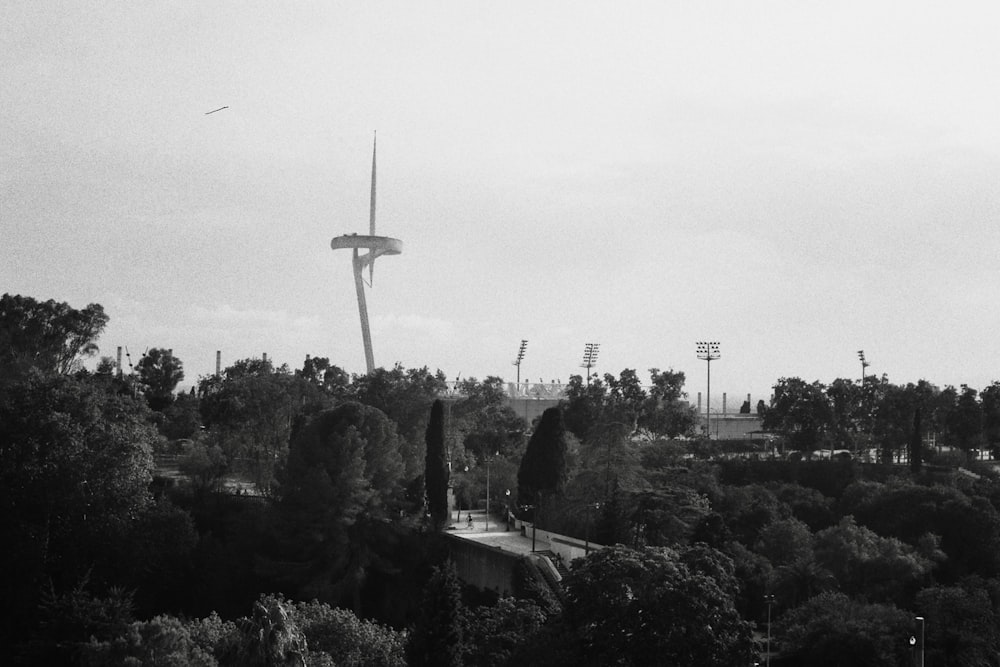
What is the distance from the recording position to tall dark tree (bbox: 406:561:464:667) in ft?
71.1

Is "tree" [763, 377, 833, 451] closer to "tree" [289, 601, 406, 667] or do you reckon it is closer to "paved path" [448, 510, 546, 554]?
"paved path" [448, 510, 546, 554]

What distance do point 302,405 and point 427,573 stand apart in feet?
60.4

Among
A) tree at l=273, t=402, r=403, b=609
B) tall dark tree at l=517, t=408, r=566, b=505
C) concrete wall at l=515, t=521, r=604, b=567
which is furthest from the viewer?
tall dark tree at l=517, t=408, r=566, b=505

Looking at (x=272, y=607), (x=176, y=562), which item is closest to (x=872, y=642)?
(x=272, y=607)

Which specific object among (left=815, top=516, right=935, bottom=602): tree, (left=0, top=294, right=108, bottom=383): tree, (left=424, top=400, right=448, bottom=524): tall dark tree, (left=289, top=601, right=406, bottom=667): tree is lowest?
(left=289, top=601, right=406, bottom=667): tree

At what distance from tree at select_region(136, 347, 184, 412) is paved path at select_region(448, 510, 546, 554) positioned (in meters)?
30.4

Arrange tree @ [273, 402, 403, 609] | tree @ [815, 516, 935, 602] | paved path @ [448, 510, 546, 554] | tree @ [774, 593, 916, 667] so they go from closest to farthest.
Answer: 1. tree @ [774, 593, 916, 667]
2. tree @ [815, 516, 935, 602]
3. paved path @ [448, 510, 546, 554]
4. tree @ [273, 402, 403, 609]

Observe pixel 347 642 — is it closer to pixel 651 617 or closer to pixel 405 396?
pixel 651 617

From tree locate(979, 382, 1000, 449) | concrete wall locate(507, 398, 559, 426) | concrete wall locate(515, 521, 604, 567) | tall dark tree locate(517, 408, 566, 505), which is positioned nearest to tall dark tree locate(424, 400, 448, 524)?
tall dark tree locate(517, 408, 566, 505)

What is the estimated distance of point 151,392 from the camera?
62.7 meters

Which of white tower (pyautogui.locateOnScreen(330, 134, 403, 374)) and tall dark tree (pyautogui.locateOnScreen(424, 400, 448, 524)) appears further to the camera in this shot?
white tower (pyautogui.locateOnScreen(330, 134, 403, 374))

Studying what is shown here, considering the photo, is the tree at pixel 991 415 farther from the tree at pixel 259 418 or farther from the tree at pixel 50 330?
the tree at pixel 50 330

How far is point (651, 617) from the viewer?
62.3ft

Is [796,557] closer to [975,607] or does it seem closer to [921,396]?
[975,607]
